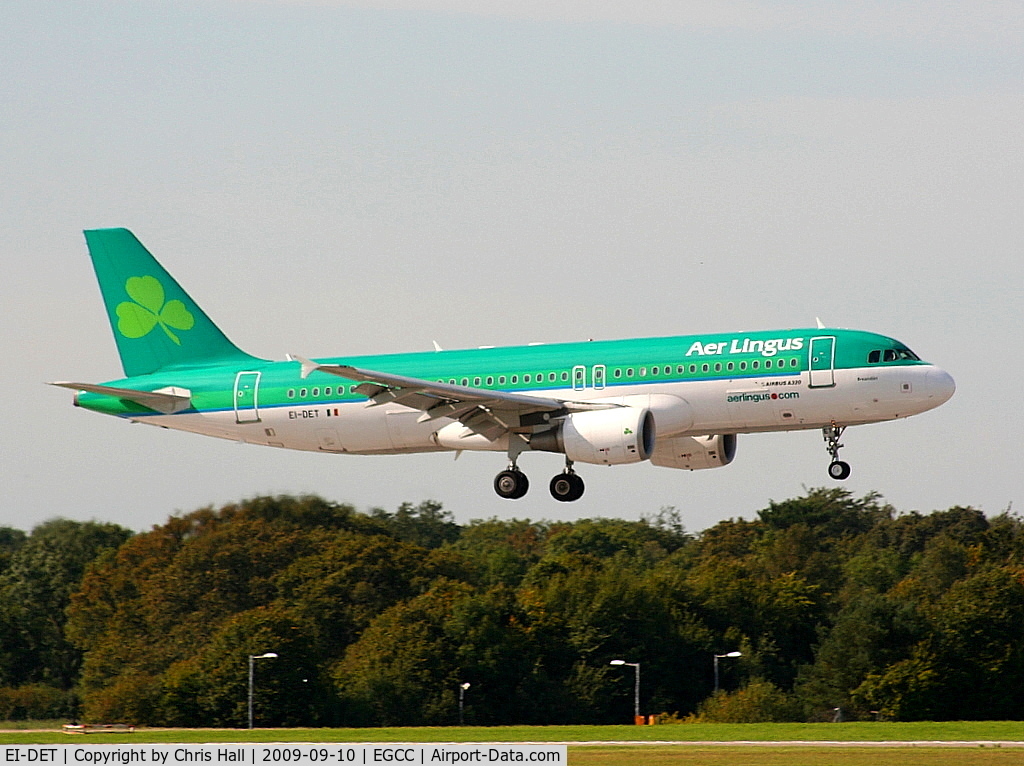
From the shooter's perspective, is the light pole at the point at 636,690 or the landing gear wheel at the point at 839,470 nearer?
the landing gear wheel at the point at 839,470

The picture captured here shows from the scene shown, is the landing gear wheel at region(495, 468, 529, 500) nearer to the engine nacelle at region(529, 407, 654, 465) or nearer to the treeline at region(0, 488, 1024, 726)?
the engine nacelle at region(529, 407, 654, 465)

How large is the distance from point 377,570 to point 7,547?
32.7 m

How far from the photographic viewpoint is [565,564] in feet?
356

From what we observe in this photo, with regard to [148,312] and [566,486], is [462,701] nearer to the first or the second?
[148,312]

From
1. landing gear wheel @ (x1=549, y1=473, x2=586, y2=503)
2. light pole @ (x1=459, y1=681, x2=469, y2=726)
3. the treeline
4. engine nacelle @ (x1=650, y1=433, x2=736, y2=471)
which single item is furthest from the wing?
light pole @ (x1=459, y1=681, x2=469, y2=726)

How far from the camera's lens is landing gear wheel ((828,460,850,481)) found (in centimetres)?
5206

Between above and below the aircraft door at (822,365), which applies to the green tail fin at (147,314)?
above

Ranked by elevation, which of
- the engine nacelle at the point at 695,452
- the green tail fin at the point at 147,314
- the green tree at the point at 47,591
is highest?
the green tail fin at the point at 147,314

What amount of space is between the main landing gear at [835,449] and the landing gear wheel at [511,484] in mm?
9473

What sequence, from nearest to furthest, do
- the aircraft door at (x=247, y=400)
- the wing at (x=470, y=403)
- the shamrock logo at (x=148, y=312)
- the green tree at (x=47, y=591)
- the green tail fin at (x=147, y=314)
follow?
the wing at (x=470, y=403), the aircraft door at (x=247, y=400), the green tail fin at (x=147, y=314), the shamrock logo at (x=148, y=312), the green tree at (x=47, y=591)

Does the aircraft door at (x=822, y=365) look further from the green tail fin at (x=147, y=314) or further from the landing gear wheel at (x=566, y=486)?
the green tail fin at (x=147, y=314)

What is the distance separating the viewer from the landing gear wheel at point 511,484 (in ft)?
181

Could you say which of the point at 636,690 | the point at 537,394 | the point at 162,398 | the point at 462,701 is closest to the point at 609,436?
the point at 537,394

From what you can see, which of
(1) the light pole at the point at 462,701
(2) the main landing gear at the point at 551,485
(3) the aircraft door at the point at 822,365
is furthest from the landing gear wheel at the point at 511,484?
(1) the light pole at the point at 462,701
